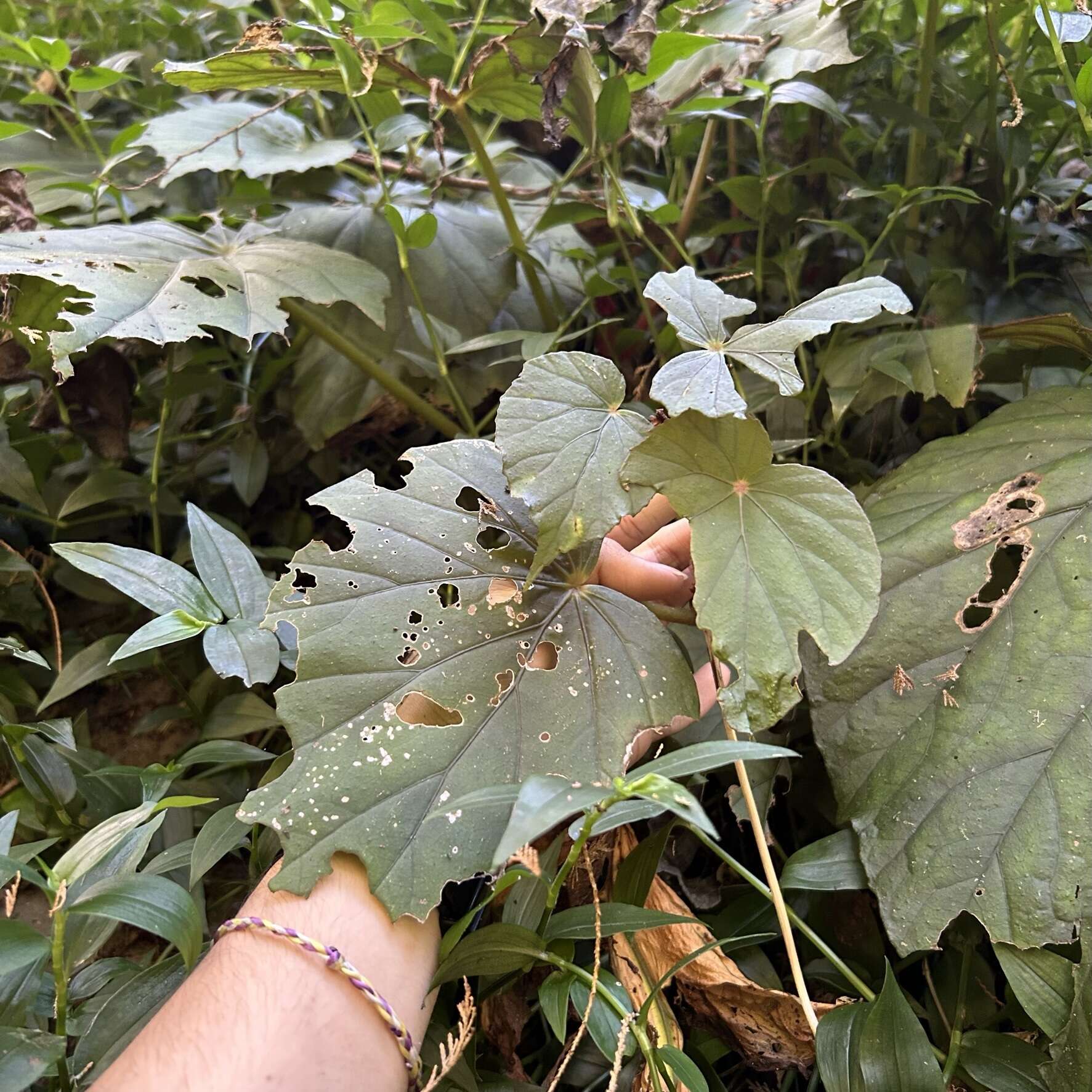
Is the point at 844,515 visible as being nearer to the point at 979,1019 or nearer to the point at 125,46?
the point at 979,1019

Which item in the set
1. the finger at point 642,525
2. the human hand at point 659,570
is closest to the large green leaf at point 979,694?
the human hand at point 659,570

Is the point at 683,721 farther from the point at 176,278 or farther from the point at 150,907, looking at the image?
the point at 176,278

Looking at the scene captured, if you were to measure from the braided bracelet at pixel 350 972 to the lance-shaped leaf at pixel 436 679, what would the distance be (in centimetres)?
4

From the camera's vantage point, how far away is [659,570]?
2.43 feet

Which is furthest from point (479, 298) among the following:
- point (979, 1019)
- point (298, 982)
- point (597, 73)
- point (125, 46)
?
point (125, 46)

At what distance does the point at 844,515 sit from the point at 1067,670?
266 mm

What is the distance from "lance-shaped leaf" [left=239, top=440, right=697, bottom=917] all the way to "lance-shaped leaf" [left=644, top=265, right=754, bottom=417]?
182 millimetres

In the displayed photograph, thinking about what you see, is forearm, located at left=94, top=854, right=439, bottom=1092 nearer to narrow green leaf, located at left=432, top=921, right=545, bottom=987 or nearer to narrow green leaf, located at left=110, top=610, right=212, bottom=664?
narrow green leaf, located at left=432, top=921, right=545, bottom=987

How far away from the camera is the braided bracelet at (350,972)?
56 cm

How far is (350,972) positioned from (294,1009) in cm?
4

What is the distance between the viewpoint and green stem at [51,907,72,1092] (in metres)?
0.51

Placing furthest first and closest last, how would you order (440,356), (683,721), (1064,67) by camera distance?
(440,356) → (1064,67) → (683,721)

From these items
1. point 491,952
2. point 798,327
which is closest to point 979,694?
point 798,327

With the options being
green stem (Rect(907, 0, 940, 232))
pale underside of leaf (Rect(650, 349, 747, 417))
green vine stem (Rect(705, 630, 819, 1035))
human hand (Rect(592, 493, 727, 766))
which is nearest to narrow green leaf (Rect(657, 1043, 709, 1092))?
green vine stem (Rect(705, 630, 819, 1035))
